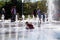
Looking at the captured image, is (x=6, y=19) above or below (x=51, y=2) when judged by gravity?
below

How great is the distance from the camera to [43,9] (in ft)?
60.5

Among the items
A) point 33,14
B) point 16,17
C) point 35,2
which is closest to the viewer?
point 16,17

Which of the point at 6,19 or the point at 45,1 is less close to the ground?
the point at 45,1

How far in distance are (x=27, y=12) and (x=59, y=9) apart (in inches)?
112

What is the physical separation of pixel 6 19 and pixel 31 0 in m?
3.16

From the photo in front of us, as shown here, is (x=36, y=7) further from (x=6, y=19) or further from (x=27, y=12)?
(x=6, y=19)

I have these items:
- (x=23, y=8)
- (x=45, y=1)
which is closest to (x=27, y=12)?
(x=23, y=8)

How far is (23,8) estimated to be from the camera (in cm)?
1856

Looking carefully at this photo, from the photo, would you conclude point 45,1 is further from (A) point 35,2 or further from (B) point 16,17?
(B) point 16,17

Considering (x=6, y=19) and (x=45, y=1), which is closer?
(x=6, y=19)

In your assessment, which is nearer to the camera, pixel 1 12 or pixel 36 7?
pixel 1 12

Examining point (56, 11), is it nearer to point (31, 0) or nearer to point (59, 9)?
point (59, 9)

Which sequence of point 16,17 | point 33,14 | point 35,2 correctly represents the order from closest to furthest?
1. point 16,17
2. point 33,14
3. point 35,2

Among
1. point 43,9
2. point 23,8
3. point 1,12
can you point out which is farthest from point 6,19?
point 43,9
